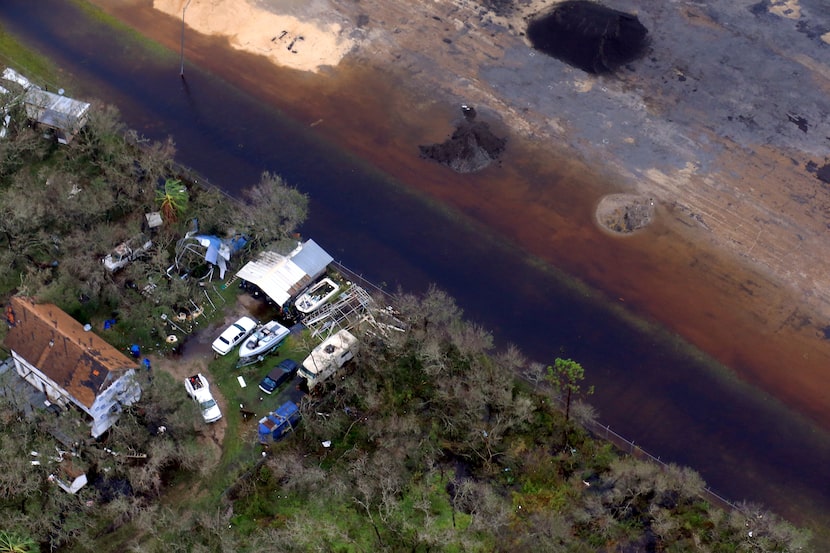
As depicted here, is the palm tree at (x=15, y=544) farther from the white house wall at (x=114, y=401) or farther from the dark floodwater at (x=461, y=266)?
the dark floodwater at (x=461, y=266)

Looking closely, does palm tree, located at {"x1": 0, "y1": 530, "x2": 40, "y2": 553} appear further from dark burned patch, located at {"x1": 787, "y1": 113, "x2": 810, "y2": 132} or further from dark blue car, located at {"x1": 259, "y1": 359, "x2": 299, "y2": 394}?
dark burned patch, located at {"x1": 787, "y1": 113, "x2": 810, "y2": 132}

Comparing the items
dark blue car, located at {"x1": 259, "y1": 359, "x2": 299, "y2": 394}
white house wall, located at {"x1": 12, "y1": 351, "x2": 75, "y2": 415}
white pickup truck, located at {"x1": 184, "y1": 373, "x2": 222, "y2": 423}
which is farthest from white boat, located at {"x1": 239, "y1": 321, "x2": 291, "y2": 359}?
white house wall, located at {"x1": 12, "y1": 351, "x2": 75, "y2": 415}

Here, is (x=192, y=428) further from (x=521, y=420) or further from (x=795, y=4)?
(x=795, y=4)

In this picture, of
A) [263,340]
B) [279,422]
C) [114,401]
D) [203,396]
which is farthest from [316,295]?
[114,401]

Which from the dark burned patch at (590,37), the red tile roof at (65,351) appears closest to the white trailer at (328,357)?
the red tile roof at (65,351)

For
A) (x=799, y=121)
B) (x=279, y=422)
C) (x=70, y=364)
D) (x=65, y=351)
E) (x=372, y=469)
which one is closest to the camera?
(x=372, y=469)

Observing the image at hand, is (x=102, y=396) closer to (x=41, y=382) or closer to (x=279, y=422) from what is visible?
(x=41, y=382)

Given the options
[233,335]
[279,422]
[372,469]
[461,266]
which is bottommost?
[372,469]
